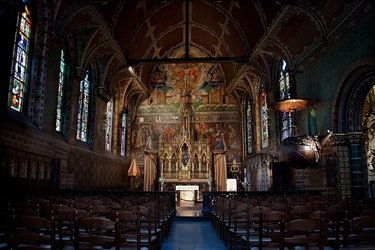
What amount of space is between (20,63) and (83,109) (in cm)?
692

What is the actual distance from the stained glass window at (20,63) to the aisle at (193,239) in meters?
7.42

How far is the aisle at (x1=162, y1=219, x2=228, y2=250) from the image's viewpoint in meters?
8.43

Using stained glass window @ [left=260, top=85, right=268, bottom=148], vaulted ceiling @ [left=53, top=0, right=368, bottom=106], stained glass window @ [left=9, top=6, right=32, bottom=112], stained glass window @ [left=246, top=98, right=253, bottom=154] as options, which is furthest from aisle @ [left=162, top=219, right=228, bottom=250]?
stained glass window @ [left=246, top=98, right=253, bottom=154]

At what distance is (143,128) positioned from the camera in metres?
29.1

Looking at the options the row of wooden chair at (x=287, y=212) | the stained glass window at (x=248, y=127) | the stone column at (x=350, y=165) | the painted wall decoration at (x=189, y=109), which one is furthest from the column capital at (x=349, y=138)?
the painted wall decoration at (x=189, y=109)

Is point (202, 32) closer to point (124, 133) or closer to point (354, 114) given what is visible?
point (124, 133)

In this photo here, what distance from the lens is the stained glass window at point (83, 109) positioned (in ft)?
59.6

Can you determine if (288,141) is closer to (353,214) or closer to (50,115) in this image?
(353,214)

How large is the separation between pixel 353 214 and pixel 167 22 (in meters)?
18.6

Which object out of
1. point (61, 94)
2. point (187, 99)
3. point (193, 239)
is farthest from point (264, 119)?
point (193, 239)

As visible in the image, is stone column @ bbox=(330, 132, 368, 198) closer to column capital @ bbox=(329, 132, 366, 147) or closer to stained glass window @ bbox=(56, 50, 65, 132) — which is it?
column capital @ bbox=(329, 132, 366, 147)

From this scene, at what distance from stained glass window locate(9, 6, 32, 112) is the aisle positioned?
742cm

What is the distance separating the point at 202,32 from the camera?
2450 cm

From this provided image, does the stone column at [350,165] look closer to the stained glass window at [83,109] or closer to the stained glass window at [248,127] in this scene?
the stained glass window at [248,127]
